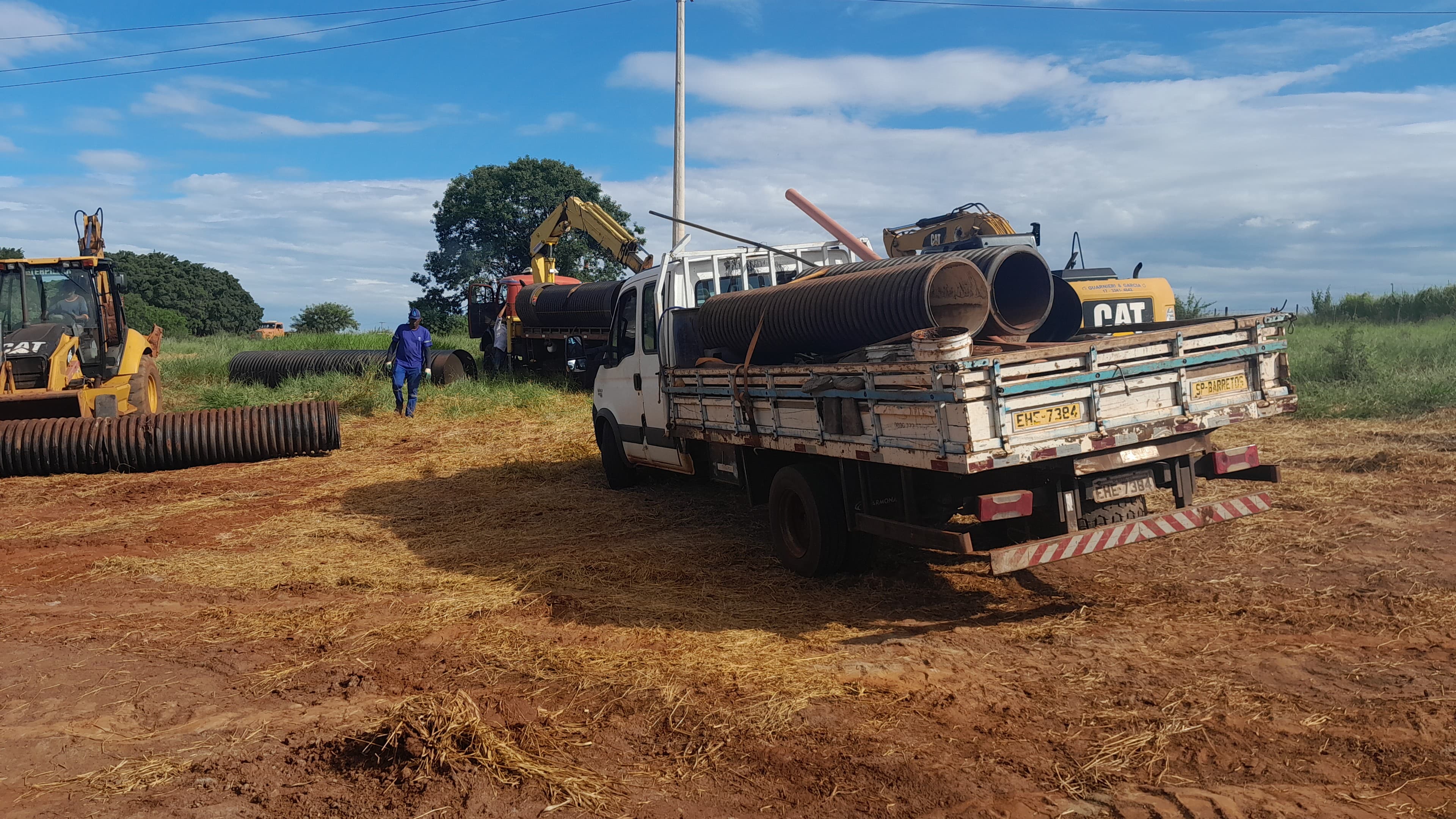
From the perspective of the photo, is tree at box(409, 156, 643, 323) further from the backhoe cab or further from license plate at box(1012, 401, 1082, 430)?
license plate at box(1012, 401, 1082, 430)

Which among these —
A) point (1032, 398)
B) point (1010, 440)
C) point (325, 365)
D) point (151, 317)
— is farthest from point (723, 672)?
point (151, 317)

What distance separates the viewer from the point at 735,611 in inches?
237

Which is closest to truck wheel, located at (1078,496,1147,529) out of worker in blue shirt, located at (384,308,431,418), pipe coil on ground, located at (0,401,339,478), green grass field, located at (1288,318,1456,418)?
green grass field, located at (1288,318,1456,418)

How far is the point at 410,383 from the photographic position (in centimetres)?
1625

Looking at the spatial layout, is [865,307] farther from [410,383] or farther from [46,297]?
[46,297]

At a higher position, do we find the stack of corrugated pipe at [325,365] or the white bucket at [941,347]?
the stack of corrugated pipe at [325,365]

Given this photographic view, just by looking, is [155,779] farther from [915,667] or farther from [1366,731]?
[1366,731]

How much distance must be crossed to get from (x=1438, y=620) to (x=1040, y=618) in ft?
6.45

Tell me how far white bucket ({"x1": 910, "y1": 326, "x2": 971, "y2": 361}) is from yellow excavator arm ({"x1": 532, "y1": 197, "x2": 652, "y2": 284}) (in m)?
14.1

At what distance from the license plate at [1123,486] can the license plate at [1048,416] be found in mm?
553

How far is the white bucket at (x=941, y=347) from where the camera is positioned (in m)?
5.06

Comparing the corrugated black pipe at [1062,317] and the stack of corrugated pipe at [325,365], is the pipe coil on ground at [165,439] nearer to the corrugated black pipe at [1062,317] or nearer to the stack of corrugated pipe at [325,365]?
the stack of corrugated pipe at [325,365]

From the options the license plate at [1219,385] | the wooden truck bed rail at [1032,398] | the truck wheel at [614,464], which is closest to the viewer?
the wooden truck bed rail at [1032,398]

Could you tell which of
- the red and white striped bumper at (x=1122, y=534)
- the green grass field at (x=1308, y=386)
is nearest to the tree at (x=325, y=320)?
the green grass field at (x=1308, y=386)
